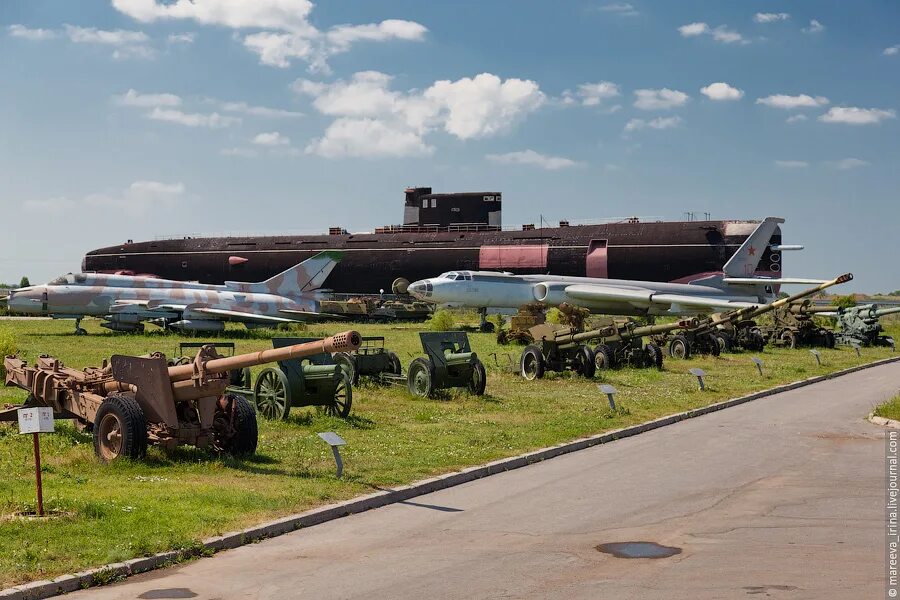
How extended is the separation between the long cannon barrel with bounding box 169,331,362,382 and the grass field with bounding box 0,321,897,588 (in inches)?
44.2

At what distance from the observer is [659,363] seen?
90.5 feet

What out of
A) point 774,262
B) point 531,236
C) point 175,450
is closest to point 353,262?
point 531,236

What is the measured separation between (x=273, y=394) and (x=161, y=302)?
84.0 ft

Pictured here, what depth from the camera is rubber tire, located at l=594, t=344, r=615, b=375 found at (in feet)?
87.7

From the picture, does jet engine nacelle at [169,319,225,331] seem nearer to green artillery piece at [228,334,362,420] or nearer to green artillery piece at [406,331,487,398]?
green artillery piece at [406,331,487,398]

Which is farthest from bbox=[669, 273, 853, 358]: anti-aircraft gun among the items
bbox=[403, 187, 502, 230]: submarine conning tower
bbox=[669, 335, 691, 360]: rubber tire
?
bbox=[403, 187, 502, 230]: submarine conning tower

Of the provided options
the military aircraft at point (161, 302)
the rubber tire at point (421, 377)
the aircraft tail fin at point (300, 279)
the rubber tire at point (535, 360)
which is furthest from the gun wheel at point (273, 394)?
the aircraft tail fin at point (300, 279)

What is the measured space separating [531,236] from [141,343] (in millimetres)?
27974

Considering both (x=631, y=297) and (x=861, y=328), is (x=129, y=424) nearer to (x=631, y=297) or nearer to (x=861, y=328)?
(x=631, y=297)

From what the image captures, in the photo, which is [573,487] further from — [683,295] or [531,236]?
[531,236]

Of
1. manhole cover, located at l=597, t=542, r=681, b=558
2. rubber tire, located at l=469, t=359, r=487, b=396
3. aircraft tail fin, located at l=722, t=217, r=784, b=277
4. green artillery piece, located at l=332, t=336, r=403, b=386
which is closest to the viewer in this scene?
manhole cover, located at l=597, t=542, r=681, b=558

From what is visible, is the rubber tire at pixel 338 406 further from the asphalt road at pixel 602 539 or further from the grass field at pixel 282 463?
the asphalt road at pixel 602 539

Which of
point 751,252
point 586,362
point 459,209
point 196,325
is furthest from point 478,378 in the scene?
point 459,209

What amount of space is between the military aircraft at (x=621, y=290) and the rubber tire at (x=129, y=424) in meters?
31.7
